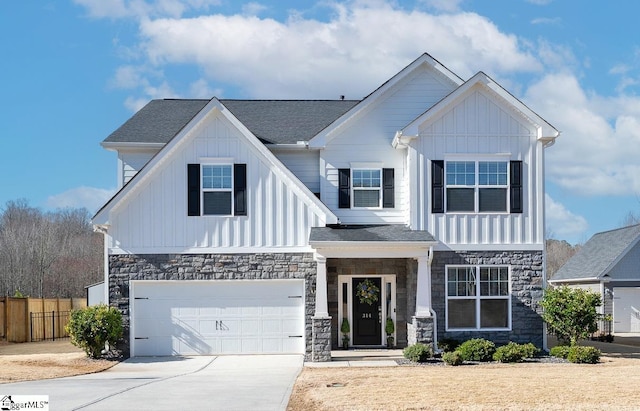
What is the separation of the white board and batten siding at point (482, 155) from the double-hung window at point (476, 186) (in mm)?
202

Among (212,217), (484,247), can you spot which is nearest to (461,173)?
(484,247)

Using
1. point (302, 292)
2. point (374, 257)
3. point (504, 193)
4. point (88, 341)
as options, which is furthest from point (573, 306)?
point (88, 341)

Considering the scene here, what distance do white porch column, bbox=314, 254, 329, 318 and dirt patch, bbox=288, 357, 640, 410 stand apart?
227 cm

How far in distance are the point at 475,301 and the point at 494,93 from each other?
6.01m

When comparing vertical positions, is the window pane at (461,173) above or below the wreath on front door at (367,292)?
above

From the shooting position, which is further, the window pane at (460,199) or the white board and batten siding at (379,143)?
the white board and batten siding at (379,143)

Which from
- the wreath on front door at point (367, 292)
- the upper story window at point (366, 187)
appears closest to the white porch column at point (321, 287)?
the wreath on front door at point (367, 292)

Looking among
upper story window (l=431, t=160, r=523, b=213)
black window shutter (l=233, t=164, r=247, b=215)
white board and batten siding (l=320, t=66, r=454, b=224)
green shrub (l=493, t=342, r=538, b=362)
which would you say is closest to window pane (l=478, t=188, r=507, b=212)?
upper story window (l=431, t=160, r=523, b=213)

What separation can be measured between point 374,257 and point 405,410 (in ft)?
31.3

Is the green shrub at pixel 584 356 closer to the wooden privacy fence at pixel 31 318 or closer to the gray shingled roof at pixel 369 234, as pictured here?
the gray shingled roof at pixel 369 234

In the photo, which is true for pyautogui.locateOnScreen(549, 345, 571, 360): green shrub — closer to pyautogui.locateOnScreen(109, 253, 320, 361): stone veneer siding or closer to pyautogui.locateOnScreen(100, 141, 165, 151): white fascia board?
pyautogui.locateOnScreen(109, 253, 320, 361): stone veneer siding

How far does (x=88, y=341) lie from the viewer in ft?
71.3

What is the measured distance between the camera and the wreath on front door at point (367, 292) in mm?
24109

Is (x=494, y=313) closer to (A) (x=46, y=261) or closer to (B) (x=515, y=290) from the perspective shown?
(B) (x=515, y=290)
